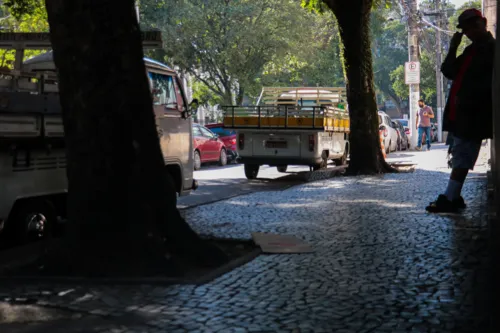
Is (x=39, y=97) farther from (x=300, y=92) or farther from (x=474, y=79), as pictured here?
(x=300, y=92)

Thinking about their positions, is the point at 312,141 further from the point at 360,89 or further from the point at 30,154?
the point at 30,154

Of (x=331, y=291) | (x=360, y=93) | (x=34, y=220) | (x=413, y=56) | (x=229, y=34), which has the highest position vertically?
(x=229, y=34)

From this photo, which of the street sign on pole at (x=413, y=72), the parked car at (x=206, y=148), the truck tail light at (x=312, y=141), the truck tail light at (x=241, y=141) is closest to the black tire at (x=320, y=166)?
the truck tail light at (x=312, y=141)

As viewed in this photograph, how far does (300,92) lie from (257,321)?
1913 centimetres

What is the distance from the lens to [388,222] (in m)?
9.22

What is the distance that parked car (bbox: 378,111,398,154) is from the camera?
3173 cm

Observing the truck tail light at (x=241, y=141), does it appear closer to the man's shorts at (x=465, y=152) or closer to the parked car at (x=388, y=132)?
the man's shorts at (x=465, y=152)

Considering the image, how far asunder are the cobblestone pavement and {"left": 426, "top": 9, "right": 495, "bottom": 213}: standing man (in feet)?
2.61

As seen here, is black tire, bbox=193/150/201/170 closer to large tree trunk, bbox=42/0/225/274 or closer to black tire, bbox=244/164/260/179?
black tire, bbox=244/164/260/179

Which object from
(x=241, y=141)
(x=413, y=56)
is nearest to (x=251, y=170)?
(x=241, y=141)

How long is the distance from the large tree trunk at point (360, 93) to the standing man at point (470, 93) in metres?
9.20

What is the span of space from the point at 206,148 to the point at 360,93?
27.1 ft

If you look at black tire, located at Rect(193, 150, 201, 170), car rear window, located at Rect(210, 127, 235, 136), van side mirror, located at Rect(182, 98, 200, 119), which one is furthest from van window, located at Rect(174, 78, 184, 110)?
car rear window, located at Rect(210, 127, 235, 136)

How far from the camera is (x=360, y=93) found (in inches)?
727
